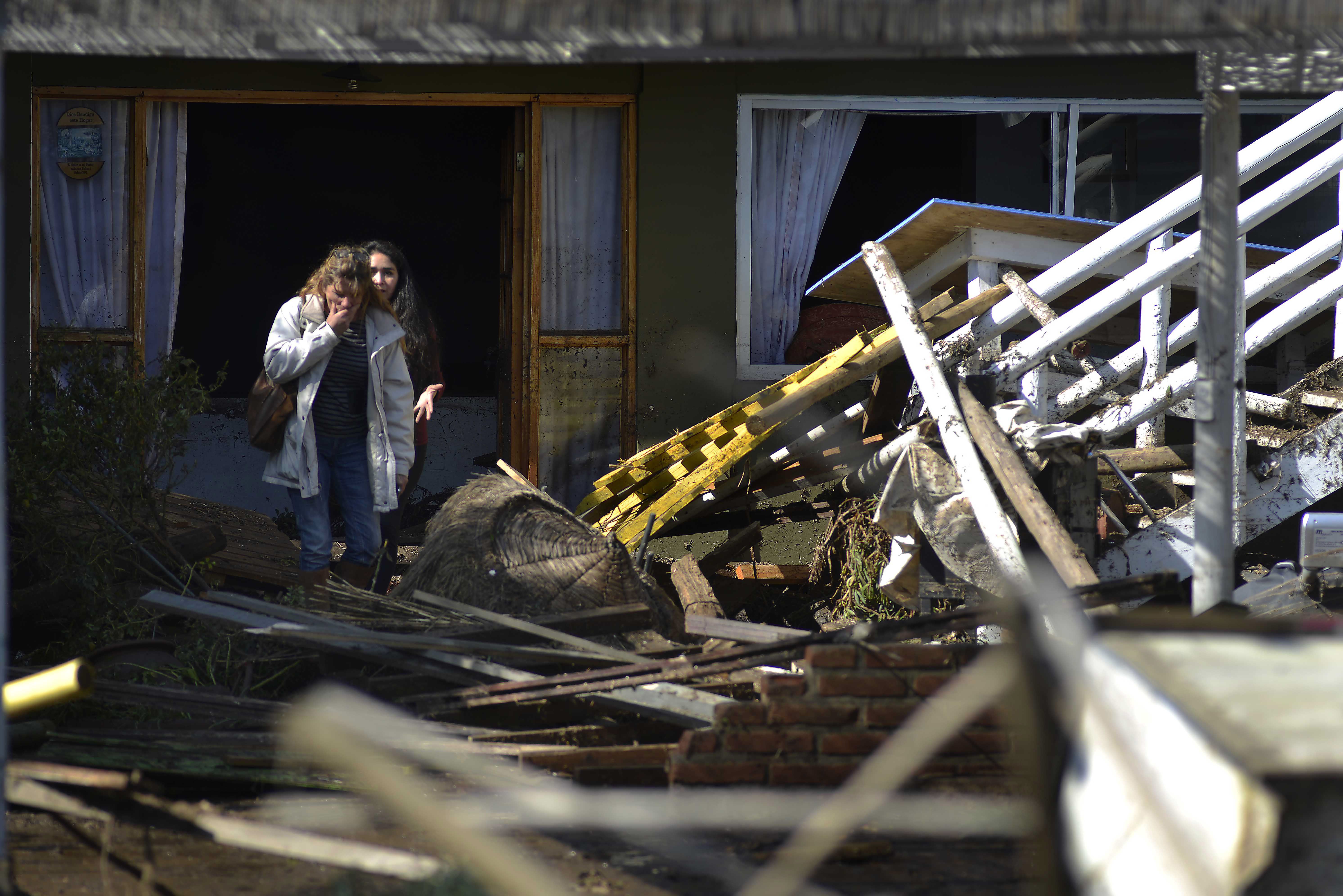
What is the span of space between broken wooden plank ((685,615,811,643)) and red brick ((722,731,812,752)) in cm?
67

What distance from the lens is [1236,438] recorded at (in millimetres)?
4629

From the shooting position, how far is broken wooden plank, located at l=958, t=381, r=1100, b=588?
3.83 m

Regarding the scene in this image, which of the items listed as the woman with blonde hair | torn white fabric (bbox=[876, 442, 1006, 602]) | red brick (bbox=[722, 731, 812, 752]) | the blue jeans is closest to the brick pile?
red brick (bbox=[722, 731, 812, 752])

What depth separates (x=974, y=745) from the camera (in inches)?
133

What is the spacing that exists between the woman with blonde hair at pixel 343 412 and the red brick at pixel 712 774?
7.57ft

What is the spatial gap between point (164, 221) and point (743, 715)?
5.83m

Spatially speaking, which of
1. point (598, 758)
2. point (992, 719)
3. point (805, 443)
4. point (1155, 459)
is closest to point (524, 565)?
point (598, 758)

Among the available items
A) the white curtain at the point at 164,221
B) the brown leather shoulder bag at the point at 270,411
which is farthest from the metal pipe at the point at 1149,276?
the white curtain at the point at 164,221

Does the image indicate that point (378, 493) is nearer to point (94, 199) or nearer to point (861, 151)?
point (94, 199)

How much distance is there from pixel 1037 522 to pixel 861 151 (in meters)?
6.68

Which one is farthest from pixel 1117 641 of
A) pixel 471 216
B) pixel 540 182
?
pixel 471 216

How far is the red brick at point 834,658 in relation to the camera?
11.1ft

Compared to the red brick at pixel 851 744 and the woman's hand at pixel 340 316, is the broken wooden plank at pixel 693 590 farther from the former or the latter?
the woman's hand at pixel 340 316

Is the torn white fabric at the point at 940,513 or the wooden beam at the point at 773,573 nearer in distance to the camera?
the torn white fabric at the point at 940,513
